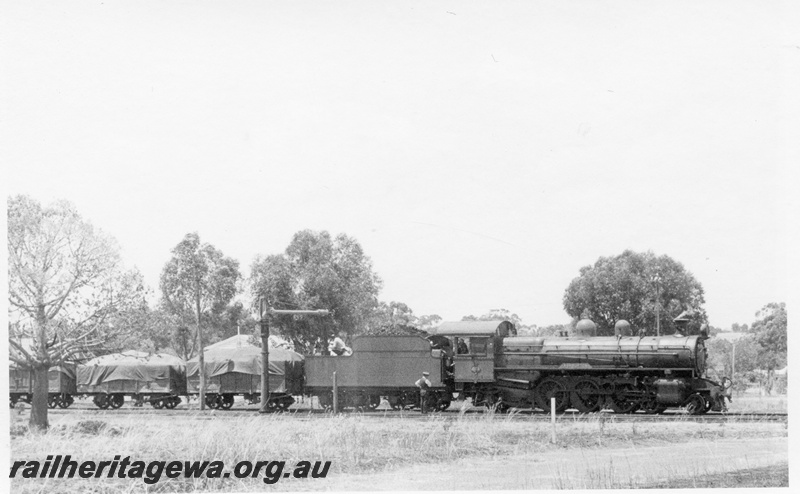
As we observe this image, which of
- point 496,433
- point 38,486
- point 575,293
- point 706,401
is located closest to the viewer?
point 38,486

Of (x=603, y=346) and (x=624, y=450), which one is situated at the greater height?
(x=603, y=346)

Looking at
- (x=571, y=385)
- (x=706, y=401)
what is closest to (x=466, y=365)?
(x=571, y=385)

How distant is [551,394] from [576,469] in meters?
10.8

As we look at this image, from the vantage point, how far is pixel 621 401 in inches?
945

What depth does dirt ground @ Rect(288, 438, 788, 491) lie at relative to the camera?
12539 millimetres

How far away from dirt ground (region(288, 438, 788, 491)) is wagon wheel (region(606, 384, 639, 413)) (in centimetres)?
737

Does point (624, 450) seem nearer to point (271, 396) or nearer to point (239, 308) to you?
point (271, 396)

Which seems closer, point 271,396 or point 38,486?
point 38,486

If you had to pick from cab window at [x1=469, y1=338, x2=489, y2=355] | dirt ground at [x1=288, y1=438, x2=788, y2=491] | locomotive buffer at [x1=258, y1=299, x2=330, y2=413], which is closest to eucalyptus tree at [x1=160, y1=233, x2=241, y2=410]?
locomotive buffer at [x1=258, y1=299, x2=330, y2=413]

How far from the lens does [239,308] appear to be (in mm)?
46812

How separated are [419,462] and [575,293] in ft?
94.0

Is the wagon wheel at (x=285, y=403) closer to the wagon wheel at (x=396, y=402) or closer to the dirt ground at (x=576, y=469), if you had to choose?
the wagon wheel at (x=396, y=402)

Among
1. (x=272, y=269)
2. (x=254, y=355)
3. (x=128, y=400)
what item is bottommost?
(x=128, y=400)

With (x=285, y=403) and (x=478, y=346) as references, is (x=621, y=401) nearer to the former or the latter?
(x=478, y=346)
